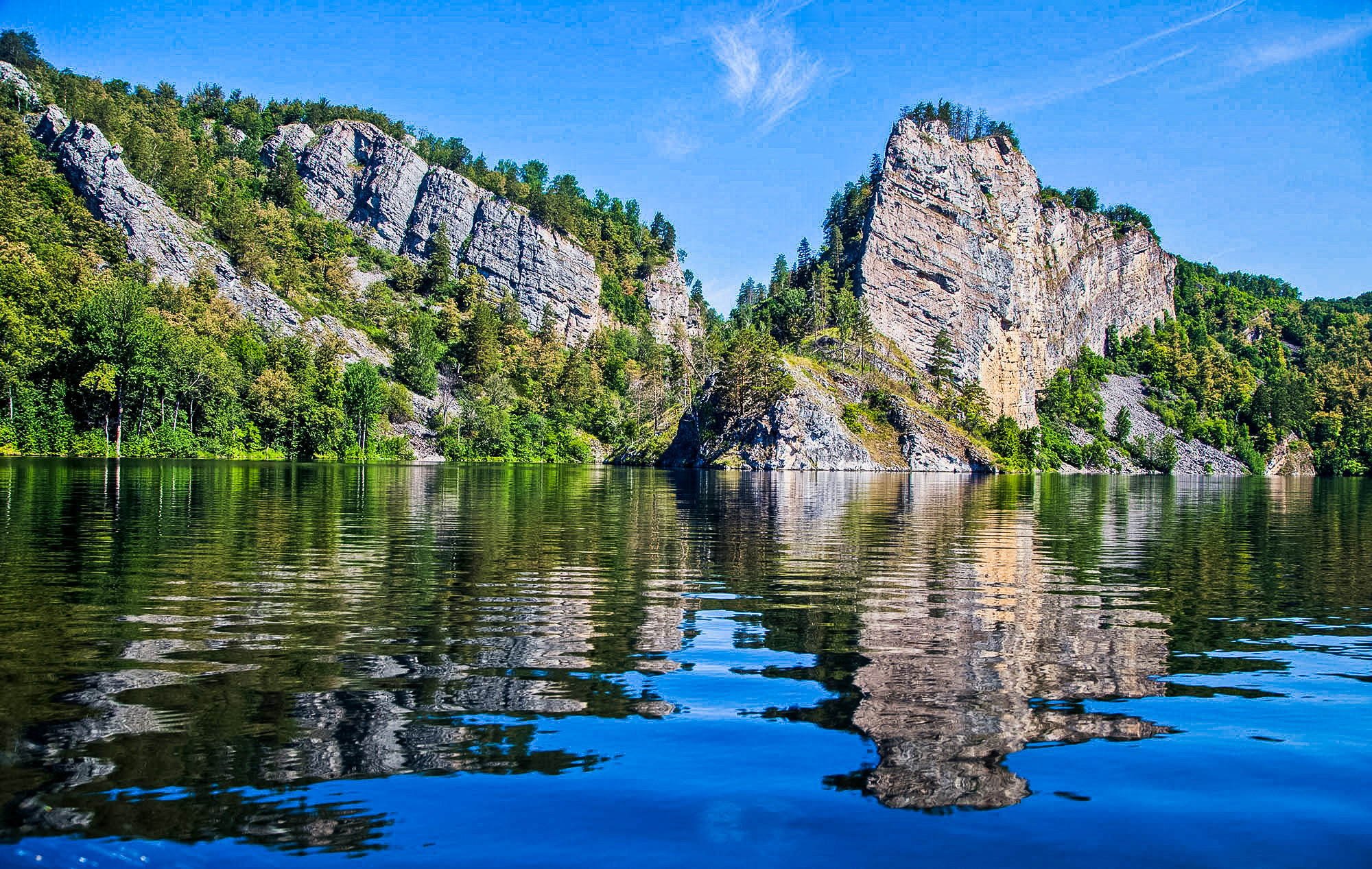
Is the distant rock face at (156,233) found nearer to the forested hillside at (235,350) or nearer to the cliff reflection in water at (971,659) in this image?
the forested hillside at (235,350)

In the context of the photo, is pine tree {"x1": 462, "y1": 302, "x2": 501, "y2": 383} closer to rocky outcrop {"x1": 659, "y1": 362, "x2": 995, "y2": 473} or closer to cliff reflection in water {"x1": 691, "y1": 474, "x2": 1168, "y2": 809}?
rocky outcrop {"x1": 659, "y1": 362, "x2": 995, "y2": 473}

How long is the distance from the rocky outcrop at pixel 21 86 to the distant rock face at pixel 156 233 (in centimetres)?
1983

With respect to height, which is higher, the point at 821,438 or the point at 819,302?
the point at 819,302

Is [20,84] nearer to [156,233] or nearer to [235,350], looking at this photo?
[156,233]

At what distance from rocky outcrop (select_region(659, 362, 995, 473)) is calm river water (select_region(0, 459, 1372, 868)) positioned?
117 m

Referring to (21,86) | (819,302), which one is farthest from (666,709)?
(21,86)

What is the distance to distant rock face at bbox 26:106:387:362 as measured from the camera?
14638 cm

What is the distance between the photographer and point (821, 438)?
141750 millimetres

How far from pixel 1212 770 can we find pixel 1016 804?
233cm

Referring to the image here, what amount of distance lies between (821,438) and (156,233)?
128 metres

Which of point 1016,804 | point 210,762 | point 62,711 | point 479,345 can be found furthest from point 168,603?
point 479,345

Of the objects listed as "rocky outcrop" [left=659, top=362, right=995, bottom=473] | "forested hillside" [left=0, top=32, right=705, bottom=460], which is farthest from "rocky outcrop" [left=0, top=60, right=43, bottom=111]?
"rocky outcrop" [left=659, top=362, right=995, bottom=473]

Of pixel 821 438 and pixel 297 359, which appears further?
pixel 821 438

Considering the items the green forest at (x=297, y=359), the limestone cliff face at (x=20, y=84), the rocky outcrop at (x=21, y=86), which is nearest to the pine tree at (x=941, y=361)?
the green forest at (x=297, y=359)
